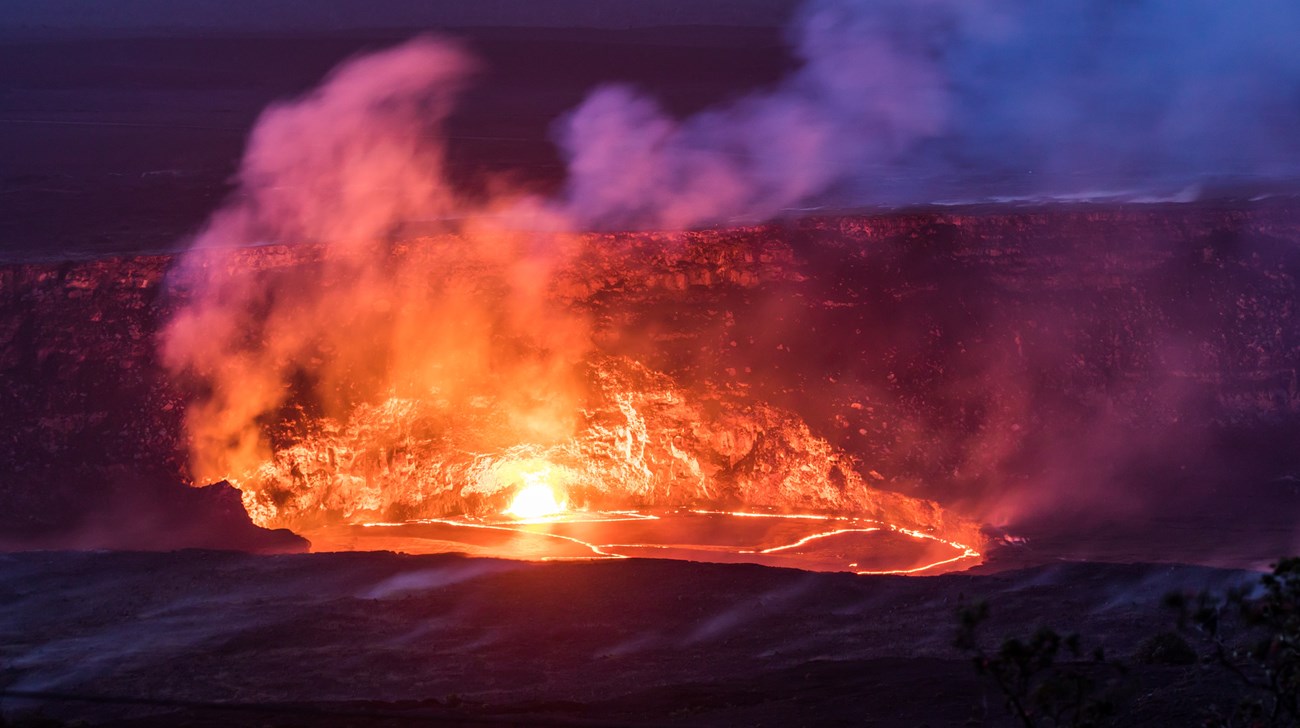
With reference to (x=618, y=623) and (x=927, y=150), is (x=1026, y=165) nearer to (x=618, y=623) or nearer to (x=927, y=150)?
(x=927, y=150)

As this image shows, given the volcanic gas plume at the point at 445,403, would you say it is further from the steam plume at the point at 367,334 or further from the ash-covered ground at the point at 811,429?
the ash-covered ground at the point at 811,429

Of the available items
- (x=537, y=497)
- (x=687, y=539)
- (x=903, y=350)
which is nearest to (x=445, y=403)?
(x=537, y=497)

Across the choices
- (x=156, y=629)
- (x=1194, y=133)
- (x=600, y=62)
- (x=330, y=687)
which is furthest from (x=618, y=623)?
(x=600, y=62)

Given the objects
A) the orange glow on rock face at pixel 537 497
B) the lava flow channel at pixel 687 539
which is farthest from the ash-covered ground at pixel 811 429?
the orange glow on rock face at pixel 537 497

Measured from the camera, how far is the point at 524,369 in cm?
1478

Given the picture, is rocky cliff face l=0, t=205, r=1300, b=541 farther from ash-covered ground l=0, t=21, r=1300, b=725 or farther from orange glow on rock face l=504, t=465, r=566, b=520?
orange glow on rock face l=504, t=465, r=566, b=520

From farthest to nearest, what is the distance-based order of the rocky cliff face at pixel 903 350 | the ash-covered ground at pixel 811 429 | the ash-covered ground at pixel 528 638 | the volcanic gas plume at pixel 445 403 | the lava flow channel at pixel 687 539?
1. the volcanic gas plume at pixel 445 403
2. the rocky cliff face at pixel 903 350
3. the lava flow channel at pixel 687 539
4. the ash-covered ground at pixel 811 429
5. the ash-covered ground at pixel 528 638

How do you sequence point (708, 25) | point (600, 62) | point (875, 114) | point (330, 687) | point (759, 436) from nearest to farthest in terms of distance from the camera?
point (330, 687), point (759, 436), point (875, 114), point (600, 62), point (708, 25)

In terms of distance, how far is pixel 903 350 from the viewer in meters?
15.0

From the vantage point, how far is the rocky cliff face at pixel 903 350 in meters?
13.6

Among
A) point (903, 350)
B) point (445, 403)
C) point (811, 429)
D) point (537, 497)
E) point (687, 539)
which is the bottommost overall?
Answer: point (687, 539)

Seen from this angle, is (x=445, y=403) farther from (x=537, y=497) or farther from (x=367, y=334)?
(x=537, y=497)

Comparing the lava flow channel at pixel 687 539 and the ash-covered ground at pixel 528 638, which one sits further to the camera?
the lava flow channel at pixel 687 539

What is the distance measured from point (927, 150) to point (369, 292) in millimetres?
16502
